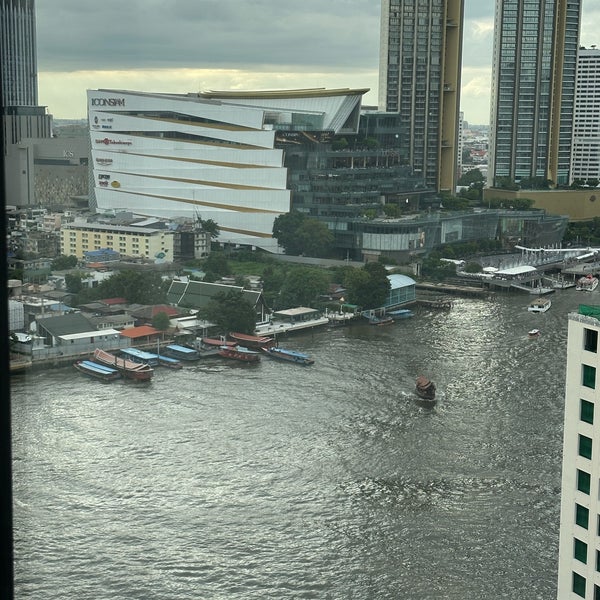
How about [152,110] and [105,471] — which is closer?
[105,471]

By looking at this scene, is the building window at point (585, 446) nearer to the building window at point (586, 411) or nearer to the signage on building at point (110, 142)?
the building window at point (586, 411)

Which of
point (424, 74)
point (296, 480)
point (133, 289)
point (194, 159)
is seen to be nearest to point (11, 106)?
point (296, 480)

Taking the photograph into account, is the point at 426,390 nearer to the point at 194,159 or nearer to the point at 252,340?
the point at 252,340

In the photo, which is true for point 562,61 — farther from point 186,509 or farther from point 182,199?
point 186,509

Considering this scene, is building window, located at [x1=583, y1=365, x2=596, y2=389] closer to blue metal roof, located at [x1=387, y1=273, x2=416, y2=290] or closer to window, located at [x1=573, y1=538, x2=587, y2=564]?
window, located at [x1=573, y1=538, x2=587, y2=564]

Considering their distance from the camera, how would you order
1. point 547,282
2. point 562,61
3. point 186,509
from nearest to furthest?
point 186,509
point 547,282
point 562,61

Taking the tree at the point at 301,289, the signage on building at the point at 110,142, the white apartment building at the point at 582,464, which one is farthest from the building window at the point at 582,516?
the signage on building at the point at 110,142

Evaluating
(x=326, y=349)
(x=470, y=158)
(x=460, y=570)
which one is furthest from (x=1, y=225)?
(x=470, y=158)
